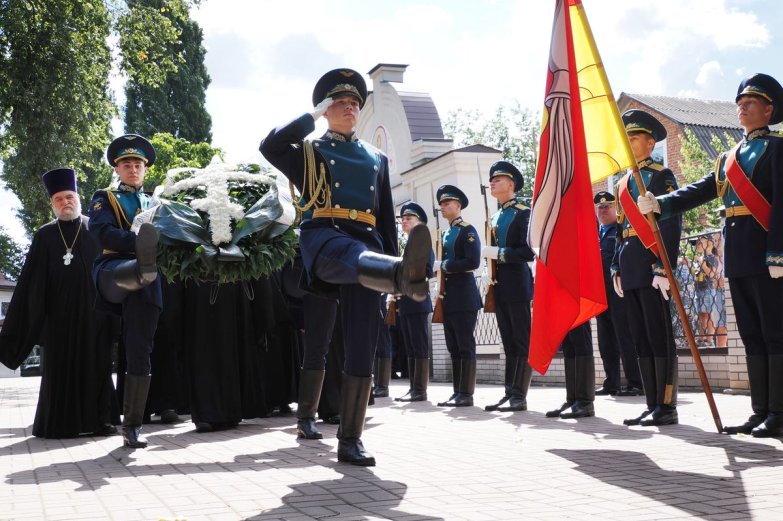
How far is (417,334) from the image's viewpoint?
11055 mm

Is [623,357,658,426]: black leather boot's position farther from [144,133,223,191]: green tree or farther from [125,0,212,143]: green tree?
[125,0,212,143]: green tree

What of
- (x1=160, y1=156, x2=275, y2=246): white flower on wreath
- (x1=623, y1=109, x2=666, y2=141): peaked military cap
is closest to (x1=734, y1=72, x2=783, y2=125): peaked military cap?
(x1=623, y1=109, x2=666, y2=141): peaked military cap

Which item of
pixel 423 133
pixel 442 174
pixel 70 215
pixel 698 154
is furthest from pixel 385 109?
pixel 70 215

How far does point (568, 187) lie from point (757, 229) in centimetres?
137

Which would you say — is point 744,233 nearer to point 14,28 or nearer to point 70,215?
point 70,215

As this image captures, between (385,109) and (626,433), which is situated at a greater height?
(385,109)

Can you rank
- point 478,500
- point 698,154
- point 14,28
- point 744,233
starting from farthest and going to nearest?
A: 1. point 698,154
2. point 14,28
3. point 744,233
4. point 478,500

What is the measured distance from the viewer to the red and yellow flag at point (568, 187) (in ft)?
17.9

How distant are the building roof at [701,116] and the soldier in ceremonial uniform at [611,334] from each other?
23438mm

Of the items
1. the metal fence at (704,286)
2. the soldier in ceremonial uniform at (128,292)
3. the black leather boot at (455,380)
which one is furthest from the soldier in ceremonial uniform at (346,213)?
the metal fence at (704,286)

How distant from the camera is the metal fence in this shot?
10312 mm

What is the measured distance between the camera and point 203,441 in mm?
6570

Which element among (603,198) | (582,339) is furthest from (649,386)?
(603,198)

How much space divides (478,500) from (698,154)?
2824cm
